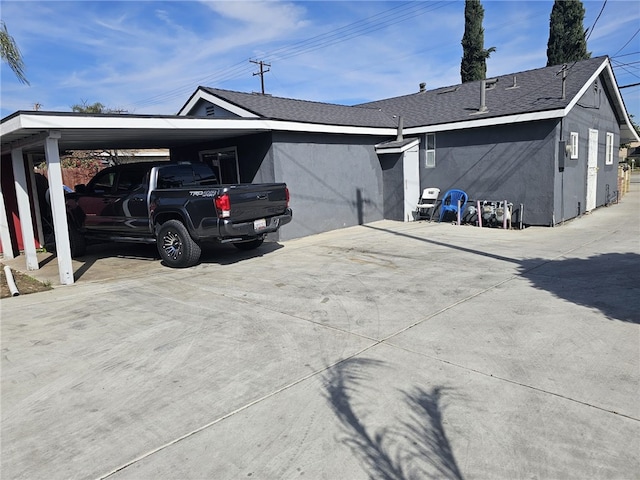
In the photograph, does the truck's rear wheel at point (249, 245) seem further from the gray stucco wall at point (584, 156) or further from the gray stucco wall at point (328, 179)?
the gray stucco wall at point (584, 156)

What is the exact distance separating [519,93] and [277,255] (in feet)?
29.5

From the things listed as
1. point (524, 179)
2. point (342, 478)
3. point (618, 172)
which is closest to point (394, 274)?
point (342, 478)

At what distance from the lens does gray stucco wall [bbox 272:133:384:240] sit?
11266 millimetres

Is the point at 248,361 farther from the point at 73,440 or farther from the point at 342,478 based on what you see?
the point at 342,478

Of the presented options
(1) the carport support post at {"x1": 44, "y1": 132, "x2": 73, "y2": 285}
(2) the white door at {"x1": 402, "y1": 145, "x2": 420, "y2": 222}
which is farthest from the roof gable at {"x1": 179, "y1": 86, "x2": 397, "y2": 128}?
(1) the carport support post at {"x1": 44, "y1": 132, "x2": 73, "y2": 285}

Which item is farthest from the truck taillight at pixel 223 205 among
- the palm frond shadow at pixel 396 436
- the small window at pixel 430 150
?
the small window at pixel 430 150

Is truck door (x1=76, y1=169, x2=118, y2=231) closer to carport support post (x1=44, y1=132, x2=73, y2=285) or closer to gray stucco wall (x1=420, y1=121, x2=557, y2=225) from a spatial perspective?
carport support post (x1=44, y1=132, x2=73, y2=285)

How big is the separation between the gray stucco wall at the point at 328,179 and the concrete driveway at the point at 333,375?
442 centimetres

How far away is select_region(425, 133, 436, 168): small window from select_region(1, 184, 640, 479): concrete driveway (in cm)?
713

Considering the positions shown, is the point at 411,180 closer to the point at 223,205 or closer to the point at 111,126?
the point at 223,205

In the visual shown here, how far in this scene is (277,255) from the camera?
9.32 meters

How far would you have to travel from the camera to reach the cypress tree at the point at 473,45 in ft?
89.3

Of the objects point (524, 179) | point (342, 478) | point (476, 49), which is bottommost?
point (342, 478)

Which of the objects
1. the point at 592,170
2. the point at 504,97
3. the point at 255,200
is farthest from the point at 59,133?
the point at 592,170
